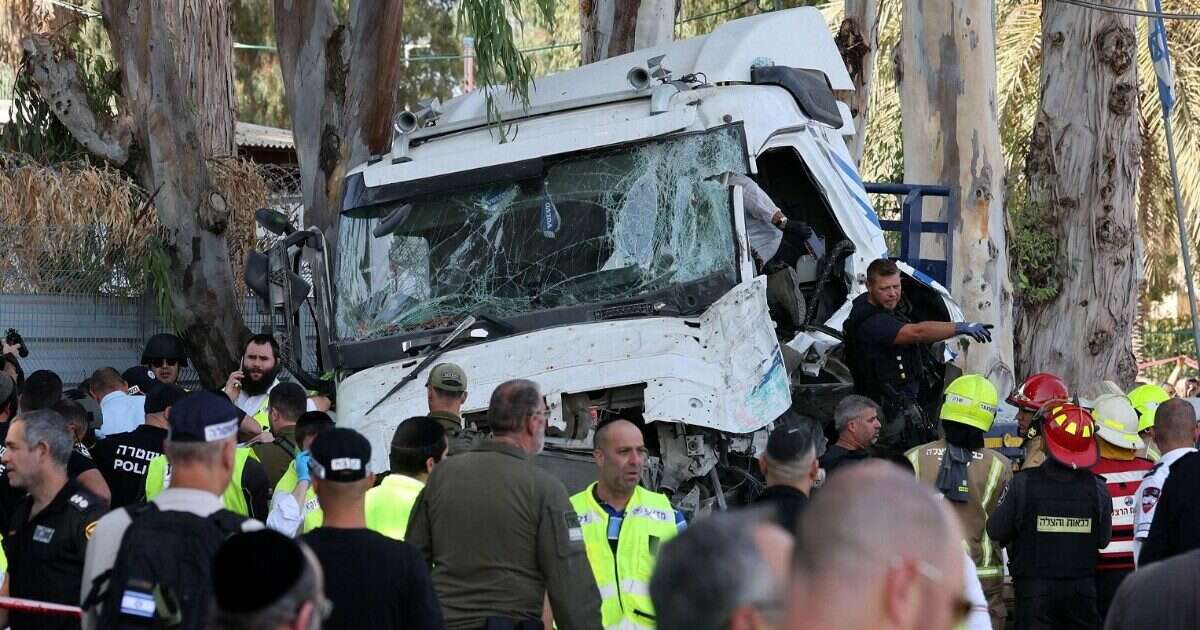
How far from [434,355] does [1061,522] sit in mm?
3440

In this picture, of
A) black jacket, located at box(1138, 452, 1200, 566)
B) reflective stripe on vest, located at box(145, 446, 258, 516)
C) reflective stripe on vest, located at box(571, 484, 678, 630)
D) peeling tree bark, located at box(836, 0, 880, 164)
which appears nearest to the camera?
reflective stripe on vest, located at box(571, 484, 678, 630)

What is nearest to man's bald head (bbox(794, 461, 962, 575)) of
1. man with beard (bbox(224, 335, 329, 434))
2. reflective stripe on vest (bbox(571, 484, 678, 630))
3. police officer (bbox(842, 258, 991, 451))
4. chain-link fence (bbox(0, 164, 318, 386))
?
reflective stripe on vest (bbox(571, 484, 678, 630))

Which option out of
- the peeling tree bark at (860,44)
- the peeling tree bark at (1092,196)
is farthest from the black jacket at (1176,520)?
the peeling tree bark at (860,44)

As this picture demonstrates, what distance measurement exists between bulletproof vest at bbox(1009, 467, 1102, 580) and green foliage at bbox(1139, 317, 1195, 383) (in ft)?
86.1

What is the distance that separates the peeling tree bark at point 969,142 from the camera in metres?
16.1

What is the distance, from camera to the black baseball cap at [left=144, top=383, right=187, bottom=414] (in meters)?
7.74

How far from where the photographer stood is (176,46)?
52.4 ft

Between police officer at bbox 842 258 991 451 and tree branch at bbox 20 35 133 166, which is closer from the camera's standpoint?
police officer at bbox 842 258 991 451

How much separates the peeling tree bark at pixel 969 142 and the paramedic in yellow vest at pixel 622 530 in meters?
10.3

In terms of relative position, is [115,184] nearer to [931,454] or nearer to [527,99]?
[527,99]

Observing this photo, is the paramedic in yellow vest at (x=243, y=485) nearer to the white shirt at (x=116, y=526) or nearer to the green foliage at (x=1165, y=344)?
the white shirt at (x=116, y=526)

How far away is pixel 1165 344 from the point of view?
3447 cm

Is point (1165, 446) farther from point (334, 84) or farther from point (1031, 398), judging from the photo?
point (334, 84)

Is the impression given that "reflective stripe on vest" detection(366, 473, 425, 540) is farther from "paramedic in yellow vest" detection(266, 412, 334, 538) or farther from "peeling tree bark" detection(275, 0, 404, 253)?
"peeling tree bark" detection(275, 0, 404, 253)
